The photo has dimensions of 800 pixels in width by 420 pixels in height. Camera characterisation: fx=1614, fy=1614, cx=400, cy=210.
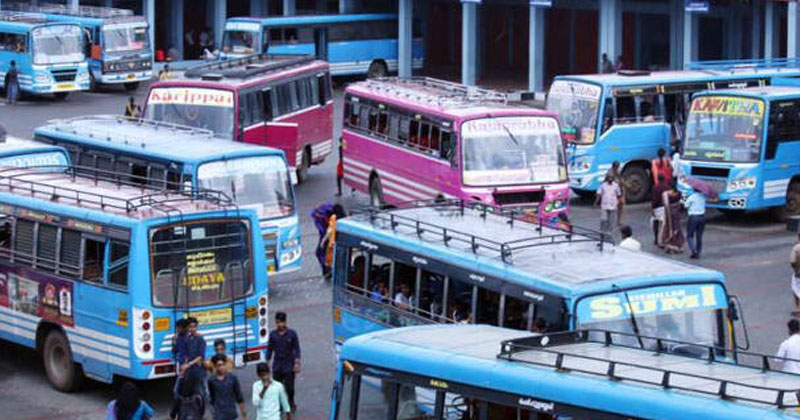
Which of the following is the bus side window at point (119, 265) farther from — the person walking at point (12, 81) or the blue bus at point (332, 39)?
the blue bus at point (332, 39)

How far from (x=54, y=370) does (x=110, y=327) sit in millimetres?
1568

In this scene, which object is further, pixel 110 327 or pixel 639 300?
pixel 110 327

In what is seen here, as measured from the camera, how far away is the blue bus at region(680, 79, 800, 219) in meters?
29.9

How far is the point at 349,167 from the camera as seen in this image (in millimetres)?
32625

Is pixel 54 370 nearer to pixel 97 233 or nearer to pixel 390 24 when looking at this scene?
pixel 97 233

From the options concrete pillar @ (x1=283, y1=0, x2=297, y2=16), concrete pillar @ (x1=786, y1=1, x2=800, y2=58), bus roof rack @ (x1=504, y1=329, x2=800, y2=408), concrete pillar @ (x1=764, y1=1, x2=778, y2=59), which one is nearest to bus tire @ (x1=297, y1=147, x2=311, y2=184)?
concrete pillar @ (x1=786, y1=1, x2=800, y2=58)

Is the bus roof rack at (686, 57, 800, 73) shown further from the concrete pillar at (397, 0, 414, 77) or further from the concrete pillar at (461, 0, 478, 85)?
the concrete pillar at (397, 0, 414, 77)

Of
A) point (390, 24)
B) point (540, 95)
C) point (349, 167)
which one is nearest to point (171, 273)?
point (349, 167)

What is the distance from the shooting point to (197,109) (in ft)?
105

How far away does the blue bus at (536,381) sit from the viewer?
36.3 feet

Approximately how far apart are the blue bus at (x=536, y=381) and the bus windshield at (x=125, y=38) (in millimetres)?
38498

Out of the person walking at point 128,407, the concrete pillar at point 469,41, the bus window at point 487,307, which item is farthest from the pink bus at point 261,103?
the person walking at point 128,407

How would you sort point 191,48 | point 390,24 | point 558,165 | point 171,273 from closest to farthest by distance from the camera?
point 171,273, point 558,165, point 390,24, point 191,48

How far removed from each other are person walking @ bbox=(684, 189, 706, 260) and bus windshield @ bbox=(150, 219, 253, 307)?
10.7 m
